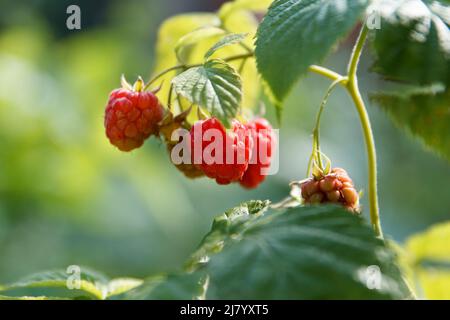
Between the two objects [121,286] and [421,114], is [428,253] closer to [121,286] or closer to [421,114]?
[421,114]

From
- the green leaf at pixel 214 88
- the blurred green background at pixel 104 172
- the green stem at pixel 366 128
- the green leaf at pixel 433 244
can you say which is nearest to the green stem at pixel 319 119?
the green stem at pixel 366 128

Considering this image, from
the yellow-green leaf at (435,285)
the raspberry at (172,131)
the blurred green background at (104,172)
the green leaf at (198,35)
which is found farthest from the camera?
the blurred green background at (104,172)

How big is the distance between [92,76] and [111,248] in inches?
31.1

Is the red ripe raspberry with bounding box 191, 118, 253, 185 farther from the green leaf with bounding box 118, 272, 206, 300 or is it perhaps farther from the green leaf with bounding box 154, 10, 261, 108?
the green leaf with bounding box 154, 10, 261, 108

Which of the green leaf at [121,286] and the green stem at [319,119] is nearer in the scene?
the green stem at [319,119]

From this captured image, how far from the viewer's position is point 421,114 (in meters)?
1.15

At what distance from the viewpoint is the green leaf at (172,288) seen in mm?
803

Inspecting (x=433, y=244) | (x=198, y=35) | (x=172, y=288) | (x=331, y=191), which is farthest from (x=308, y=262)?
(x=433, y=244)

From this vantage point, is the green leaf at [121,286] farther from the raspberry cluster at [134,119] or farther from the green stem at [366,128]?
the green stem at [366,128]

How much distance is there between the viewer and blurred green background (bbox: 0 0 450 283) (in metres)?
3.00

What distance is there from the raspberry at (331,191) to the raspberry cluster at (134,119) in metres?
0.26

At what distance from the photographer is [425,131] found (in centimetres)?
116
